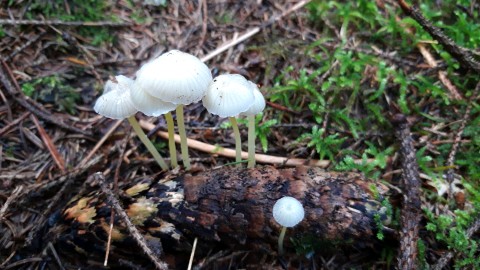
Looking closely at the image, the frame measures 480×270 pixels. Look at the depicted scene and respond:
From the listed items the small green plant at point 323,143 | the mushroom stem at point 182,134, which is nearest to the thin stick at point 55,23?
the mushroom stem at point 182,134

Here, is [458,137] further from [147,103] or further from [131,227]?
[131,227]

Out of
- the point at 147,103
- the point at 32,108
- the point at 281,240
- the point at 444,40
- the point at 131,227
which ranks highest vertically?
the point at 147,103

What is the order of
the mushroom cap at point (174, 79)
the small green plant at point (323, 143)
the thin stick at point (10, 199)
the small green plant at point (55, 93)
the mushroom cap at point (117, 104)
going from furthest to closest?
1. the small green plant at point (55, 93)
2. the small green plant at point (323, 143)
3. the thin stick at point (10, 199)
4. the mushroom cap at point (117, 104)
5. the mushroom cap at point (174, 79)

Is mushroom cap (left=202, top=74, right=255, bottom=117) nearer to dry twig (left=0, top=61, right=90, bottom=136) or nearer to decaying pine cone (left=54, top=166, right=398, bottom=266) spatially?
decaying pine cone (left=54, top=166, right=398, bottom=266)

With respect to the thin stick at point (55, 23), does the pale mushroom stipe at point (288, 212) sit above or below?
below

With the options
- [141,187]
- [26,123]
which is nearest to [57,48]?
[26,123]

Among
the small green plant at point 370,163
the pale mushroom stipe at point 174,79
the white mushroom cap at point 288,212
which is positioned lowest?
the small green plant at point 370,163

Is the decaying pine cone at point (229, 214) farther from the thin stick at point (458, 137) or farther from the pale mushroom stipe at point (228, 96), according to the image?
the thin stick at point (458, 137)

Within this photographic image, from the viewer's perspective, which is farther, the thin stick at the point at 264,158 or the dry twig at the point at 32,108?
the dry twig at the point at 32,108

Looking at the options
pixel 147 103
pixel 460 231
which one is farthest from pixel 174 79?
pixel 460 231
